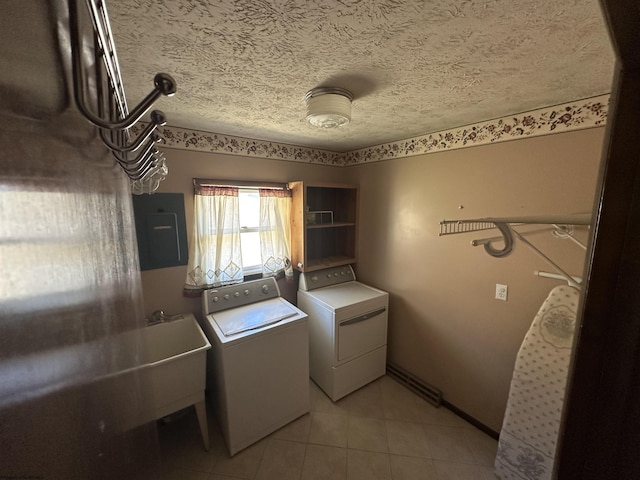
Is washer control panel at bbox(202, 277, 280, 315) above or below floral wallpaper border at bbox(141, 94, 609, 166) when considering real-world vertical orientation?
below

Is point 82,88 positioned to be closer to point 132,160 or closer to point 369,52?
point 132,160

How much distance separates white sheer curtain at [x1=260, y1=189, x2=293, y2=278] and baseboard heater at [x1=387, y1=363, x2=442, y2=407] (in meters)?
1.39

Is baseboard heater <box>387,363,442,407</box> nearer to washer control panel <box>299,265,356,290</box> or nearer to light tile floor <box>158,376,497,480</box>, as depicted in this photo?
light tile floor <box>158,376,497,480</box>

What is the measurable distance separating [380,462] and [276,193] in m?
2.20

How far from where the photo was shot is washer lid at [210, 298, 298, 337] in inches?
69.6

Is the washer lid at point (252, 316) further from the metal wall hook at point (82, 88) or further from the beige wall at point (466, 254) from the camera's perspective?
the metal wall hook at point (82, 88)

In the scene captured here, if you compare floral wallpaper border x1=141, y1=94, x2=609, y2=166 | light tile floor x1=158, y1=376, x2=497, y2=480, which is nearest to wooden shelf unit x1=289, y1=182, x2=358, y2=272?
floral wallpaper border x1=141, y1=94, x2=609, y2=166

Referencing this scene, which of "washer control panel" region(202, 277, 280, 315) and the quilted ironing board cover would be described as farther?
"washer control panel" region(202, 277, 280, 315)

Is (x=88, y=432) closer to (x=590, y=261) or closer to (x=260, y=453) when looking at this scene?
(x=590, y=261)

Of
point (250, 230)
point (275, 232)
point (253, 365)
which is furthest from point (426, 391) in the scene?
point (250, 230)

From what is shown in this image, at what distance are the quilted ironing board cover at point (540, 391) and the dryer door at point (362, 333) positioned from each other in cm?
104

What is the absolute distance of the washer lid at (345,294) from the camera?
2180mm

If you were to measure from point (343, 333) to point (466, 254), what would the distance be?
1.16 m

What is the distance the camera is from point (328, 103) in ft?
3.88
